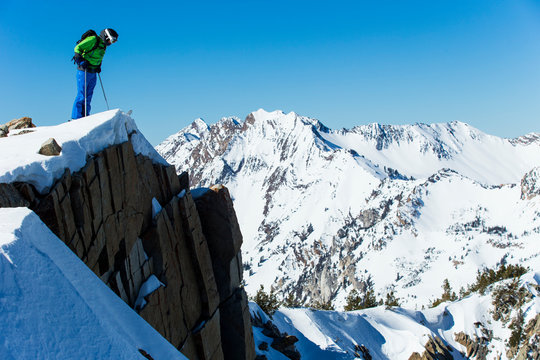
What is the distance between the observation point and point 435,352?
37.5m

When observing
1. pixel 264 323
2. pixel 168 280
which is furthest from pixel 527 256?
pixel 168 280

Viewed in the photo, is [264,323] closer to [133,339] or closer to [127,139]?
[127,139]

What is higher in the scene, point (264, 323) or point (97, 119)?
point (97, 119)

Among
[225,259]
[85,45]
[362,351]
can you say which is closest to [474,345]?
[362,351]

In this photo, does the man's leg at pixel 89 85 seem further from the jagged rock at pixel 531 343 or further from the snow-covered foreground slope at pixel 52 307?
the jagged rock at pixel 531 343

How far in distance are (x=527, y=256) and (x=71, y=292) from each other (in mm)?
218229

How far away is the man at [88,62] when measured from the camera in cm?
1515

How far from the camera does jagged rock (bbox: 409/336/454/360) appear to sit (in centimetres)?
3534

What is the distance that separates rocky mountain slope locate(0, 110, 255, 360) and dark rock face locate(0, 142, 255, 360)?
4cm

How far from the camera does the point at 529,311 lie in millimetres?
48688

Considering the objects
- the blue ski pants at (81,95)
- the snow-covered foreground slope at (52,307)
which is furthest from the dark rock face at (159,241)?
the blue ski pants at (81,95)

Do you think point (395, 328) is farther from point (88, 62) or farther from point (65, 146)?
point (65, 146)

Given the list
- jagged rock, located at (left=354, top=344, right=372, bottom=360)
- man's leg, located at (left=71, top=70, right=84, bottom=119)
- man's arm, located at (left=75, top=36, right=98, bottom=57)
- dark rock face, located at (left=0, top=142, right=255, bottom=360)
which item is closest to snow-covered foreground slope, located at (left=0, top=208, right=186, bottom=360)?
dark rock face, located at (left=0, top=142, right=255, bottom=360)

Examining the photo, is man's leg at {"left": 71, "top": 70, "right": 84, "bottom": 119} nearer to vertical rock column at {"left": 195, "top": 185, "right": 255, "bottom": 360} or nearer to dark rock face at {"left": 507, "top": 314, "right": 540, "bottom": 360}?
vertical rock column at {"left": 195, "top": 185, "right": 255, "bottom": 360}
